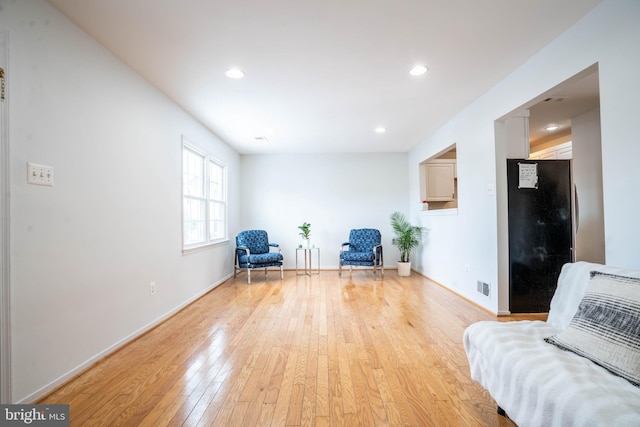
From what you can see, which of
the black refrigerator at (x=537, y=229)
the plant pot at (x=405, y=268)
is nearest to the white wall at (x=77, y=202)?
the black refrigerator at (x=537, y=229)

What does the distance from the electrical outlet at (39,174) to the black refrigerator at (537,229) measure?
398cm

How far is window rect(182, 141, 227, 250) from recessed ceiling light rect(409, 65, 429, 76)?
2.84 metres

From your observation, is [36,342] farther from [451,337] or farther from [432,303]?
[432,303]

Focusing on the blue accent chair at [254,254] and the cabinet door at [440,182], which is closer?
the blue accent chair at [254,254]

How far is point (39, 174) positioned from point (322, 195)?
4755 mm

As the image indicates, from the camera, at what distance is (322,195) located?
6168 mm

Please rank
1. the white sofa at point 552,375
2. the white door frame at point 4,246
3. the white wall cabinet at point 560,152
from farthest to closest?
the white wall cabinet at point 560,152 → the white door frame at point 4,246 → the white sofa at point 552,375

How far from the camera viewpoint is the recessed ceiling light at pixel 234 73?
2.69 metres

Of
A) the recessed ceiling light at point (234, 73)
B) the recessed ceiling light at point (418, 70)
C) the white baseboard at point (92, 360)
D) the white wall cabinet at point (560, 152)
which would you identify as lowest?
the white baseboard at point (92, 360)

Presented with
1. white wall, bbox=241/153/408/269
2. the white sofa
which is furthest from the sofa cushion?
white wall, bbox=241/153/408/269

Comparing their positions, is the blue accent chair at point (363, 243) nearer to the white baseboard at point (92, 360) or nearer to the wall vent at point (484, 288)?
the wall vent at point (484, 288)

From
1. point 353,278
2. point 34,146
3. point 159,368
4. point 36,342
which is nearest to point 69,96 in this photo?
point 34,146

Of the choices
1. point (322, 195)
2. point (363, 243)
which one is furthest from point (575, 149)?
point (322, 195)

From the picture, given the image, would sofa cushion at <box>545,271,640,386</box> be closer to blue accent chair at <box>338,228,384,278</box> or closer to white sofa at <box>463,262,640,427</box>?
white sofa at <box>463,262,640,427</box>
